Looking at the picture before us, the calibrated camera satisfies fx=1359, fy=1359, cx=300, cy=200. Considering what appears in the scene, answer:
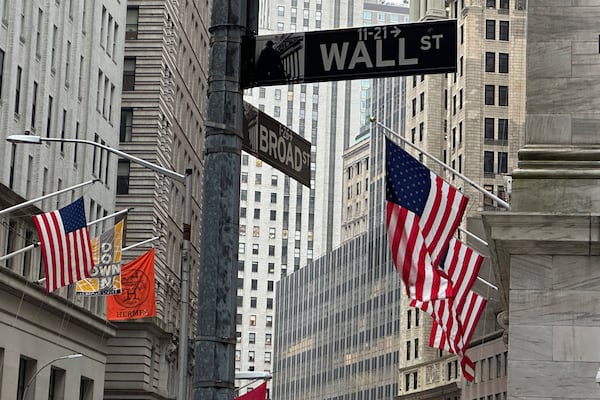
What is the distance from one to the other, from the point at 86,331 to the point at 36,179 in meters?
10.1

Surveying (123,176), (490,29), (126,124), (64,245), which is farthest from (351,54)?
(490,29)

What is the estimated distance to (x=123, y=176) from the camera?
75.8 m

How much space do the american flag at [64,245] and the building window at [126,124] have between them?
40906 millimetres

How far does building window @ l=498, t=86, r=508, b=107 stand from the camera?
134750mm

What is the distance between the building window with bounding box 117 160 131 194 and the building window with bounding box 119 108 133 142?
4.40 feet

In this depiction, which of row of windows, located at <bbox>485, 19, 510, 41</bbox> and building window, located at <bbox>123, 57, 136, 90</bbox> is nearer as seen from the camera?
building window, located at <bbox>123, 57, 136, 90</bbox>

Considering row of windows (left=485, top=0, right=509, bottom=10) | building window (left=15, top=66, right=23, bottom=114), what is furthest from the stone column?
row of windows (left=485, top=0, right=509, bottom=10)

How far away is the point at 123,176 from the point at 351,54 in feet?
222

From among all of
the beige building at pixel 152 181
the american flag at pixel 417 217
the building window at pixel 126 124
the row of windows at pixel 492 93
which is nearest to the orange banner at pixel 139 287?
the american flag at pixel 417 217

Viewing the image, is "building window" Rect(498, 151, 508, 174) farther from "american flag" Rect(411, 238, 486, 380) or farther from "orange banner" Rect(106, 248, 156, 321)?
"american flag" Rect(411, 238, 486, 380)

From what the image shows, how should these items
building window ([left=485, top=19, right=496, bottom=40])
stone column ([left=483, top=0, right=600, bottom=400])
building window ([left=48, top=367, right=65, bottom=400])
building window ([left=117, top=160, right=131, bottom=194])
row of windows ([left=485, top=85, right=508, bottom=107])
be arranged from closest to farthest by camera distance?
stone column ([left=483, top=0, right=600, bottom=400]), building window ([left=48, top=367, right=65, bottom=400]), building window ([left=117, top=160, right=131, bottom=194]), row of windows ([left=485, top=85, right=508, bottom=107]), building window ([left=485, top=19, right=496, bottom=40])

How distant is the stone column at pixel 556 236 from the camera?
68.1 feet

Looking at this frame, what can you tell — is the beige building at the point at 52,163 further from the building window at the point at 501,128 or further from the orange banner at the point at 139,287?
the building window at the point at 501,128

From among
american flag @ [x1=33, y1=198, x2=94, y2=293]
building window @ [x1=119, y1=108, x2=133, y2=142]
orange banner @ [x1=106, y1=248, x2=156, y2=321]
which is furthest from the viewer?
building window @ [x1=119, y1=108, x2=133, y2=142]
